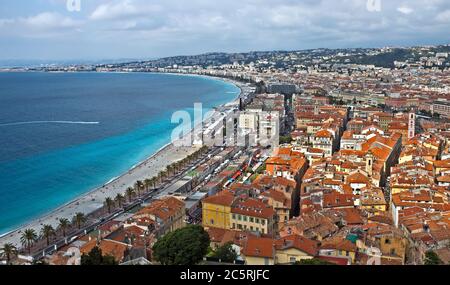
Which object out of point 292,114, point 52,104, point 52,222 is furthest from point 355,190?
point 52,104

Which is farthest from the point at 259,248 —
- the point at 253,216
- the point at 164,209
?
the point at 164,209

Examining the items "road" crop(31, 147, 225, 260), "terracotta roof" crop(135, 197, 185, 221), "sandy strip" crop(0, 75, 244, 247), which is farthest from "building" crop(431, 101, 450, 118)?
"terracotta roof" crop(135, 197, 185, 221)

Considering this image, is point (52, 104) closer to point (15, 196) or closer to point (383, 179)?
point (15, 196)

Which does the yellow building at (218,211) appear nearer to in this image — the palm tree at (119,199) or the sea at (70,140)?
the palm tree at (119,199)

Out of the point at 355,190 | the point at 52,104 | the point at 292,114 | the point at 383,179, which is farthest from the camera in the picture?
the point at 52,104

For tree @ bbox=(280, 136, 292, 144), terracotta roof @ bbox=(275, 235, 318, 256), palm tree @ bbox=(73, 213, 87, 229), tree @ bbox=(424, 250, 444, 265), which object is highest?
terracotta roof @ bbox=(275, 235, 318, 256)

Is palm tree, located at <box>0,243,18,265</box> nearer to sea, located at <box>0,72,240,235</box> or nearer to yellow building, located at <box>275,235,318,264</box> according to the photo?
sea, located at <box>0,72,240,235</box>
